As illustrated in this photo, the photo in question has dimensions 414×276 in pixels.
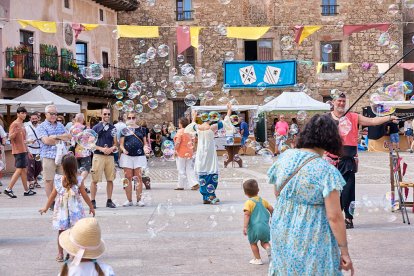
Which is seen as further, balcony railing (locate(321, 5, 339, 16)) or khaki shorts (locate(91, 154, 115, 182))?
balcony railing (locate(321, 5, 339, 16))

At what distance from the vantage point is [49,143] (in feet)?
32.6

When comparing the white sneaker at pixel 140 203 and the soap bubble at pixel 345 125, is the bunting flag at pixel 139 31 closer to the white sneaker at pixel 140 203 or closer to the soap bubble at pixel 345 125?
the white sneaker at pixel 140 203

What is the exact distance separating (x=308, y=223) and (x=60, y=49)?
24.9m

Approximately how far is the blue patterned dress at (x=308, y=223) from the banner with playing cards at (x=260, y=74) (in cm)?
2743

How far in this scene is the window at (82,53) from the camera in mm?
29447

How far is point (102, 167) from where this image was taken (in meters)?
10.7

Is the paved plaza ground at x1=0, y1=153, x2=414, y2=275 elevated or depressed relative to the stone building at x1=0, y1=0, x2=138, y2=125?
depressed

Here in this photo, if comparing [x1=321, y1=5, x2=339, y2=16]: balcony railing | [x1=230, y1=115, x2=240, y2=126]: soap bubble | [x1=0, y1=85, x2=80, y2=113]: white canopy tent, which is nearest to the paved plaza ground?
[x1=230, y1=115, x2=240, y2=126]: soap bubble

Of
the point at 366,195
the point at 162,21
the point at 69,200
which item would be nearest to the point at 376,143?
the point at 162,21

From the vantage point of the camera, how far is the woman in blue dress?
391 cm

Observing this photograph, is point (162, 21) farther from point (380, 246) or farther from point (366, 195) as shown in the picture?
point (380, 246)

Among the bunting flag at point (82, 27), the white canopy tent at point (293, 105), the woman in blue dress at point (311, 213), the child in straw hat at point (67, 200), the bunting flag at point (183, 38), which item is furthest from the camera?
the white canopy tent at point (293, 105)

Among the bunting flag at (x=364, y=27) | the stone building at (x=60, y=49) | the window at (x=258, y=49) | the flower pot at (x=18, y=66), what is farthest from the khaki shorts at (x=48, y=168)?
the window at (x=258, y=49)

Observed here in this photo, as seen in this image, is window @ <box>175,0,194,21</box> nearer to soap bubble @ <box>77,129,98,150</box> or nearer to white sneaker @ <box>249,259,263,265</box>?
soap bubble @ <box>77,129,98,150</box>
